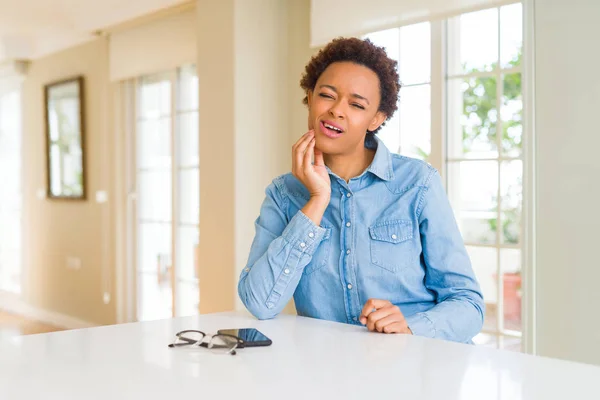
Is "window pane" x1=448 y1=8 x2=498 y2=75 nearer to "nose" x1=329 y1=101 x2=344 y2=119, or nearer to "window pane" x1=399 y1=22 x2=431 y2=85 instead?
"window pane" x1=399 y1=22 x2=431 y2=85

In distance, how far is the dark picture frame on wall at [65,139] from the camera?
587 centimetres

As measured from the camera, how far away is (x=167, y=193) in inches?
201

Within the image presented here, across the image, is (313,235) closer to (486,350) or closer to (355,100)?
(355,100)

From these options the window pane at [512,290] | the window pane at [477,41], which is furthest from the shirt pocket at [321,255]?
the window pane at [512,290]

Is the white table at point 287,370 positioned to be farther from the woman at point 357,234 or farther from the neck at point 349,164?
the neck at point 349,164

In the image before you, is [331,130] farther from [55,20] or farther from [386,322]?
[55,20]

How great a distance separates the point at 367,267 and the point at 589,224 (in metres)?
1.41

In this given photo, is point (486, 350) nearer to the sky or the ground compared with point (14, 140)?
nearer to the ground

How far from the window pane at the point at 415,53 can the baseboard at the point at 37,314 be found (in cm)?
361

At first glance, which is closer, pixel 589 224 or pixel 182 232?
pixel 589 224

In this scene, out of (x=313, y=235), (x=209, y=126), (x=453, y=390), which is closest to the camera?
(x=453, y=390)

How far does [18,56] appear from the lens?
21.1ft

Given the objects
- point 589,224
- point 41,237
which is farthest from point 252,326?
point 41,237

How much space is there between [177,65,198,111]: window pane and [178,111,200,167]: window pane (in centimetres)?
6
